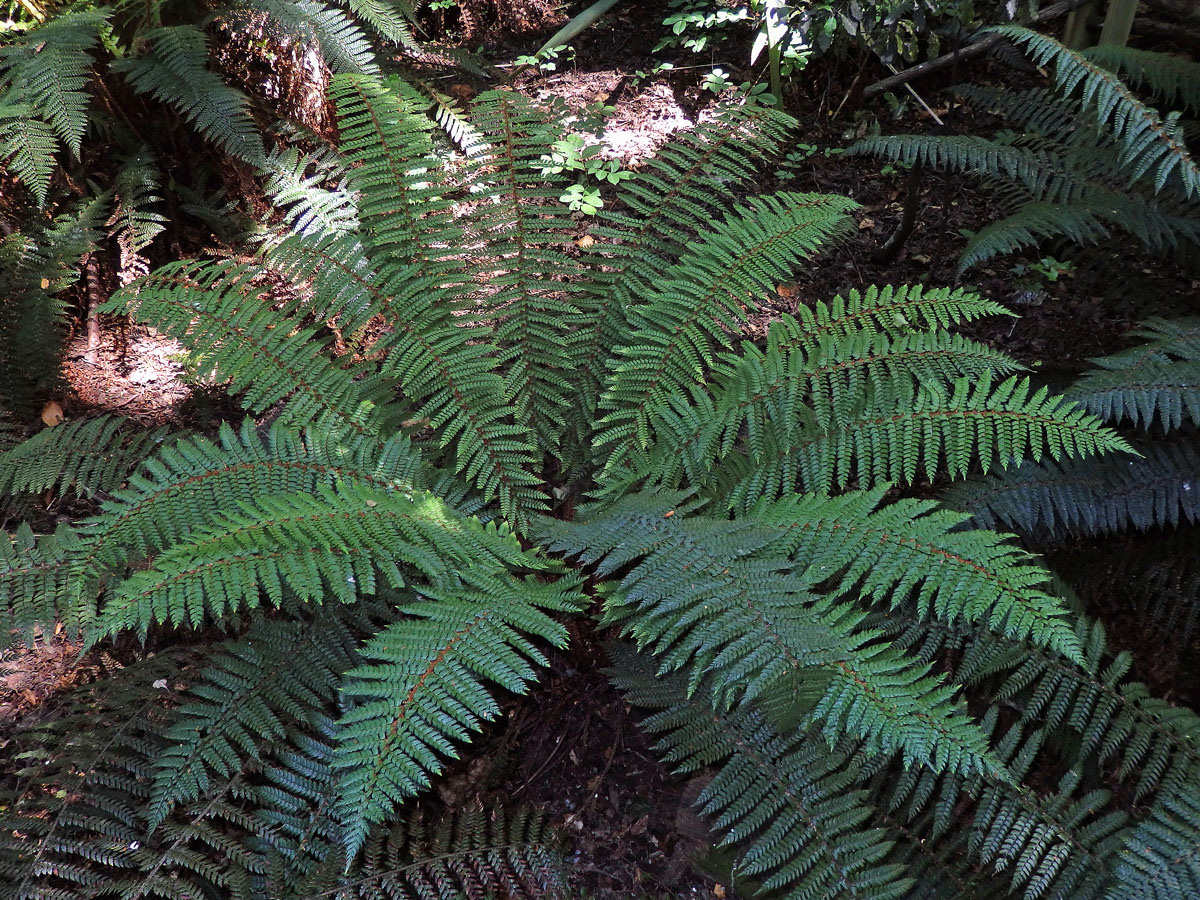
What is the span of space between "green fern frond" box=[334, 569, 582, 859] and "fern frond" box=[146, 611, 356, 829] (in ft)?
0.88

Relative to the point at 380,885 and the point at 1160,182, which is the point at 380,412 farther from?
the point at 1160,182

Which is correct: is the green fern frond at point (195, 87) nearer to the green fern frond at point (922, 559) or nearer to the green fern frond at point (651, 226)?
the green fern frond at point (651, 226)

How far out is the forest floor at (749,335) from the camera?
88.5 inches

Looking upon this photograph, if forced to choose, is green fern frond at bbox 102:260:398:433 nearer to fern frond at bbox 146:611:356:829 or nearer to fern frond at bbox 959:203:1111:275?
fern frond at bbox 146:611:356:829

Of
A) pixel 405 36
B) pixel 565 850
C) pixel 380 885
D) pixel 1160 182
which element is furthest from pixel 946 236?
pixel 380 885

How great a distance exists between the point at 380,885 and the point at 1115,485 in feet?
8.08

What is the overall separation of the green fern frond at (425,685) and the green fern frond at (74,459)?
4.27 feet

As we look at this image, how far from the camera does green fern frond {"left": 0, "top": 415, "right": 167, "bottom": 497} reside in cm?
255

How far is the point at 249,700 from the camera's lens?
86.2 inches

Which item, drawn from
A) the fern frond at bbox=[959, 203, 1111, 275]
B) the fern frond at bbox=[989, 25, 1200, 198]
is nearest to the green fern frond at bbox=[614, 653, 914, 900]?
the fern frond at bbox=[959, 203, 1111, 275]

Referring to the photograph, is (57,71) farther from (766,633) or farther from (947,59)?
(947,59)

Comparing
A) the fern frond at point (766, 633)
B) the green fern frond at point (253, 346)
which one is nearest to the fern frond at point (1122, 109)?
the fern frond at point (766, 633)

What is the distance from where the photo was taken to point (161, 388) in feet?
11.2

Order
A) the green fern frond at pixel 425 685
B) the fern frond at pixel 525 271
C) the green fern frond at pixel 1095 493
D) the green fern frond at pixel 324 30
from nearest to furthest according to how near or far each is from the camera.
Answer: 1. the green fern frond at pixel 425 685
2. the green fern frond at pixel 1095 493
3. the fern frond at pixel 525 271
4. the green fern frond at pixel 324 30
